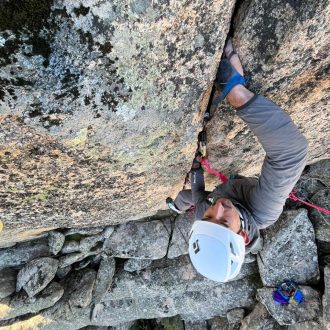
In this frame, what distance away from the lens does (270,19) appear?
143 inches

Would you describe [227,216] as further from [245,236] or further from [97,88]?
[97,88]

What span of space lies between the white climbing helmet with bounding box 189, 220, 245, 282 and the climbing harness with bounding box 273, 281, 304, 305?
4.58 m

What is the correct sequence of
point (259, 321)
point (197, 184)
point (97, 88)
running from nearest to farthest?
point (97, 88), point (197, 184), point (259, 321)

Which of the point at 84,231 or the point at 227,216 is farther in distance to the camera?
the point at 84,231

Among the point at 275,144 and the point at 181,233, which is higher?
the point at 275,144

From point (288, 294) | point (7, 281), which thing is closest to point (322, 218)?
point (288, 294)

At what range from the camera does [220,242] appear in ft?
13.9

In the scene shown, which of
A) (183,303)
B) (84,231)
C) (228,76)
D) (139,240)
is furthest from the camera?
(183,303)

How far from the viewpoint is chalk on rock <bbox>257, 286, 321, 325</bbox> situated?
26.5ft

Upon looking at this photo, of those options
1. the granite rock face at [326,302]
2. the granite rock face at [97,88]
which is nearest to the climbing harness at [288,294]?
the granite rock face at [326,302]

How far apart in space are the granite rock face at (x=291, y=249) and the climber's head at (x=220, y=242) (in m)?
3.97

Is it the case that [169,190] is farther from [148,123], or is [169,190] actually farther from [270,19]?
[270,19]

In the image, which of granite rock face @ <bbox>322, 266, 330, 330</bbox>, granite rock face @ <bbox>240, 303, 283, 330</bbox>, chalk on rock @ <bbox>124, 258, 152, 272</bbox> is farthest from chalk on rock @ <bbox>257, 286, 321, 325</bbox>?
chalk on rock @ <bbox>124, 258, 152, 272</bbox>

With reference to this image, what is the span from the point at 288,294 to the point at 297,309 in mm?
419
